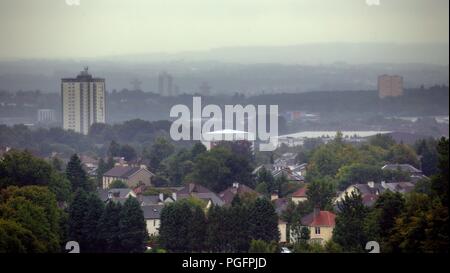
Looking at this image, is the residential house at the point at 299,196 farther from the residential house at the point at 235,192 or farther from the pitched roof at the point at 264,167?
the pitched roof at the point at 264,167

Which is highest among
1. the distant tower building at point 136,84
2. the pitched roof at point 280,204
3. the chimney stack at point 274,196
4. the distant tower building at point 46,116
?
the distant tower building at point 136,84

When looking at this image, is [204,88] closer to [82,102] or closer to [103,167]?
[82,102]

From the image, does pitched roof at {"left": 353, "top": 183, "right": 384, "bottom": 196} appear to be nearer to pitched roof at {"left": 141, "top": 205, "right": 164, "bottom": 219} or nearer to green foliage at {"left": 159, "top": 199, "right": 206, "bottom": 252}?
pitched roof at {"left": 141, "top": 205, "right": 164, "bottom": 219}

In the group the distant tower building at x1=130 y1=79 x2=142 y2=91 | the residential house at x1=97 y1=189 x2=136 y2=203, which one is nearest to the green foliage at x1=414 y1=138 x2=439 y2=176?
the residential house at x1=97 y1=189 x2=136 y2=203

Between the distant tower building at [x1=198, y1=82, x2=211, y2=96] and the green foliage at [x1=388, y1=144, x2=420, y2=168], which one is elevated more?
the distant tower building at [x1=198, y1=82, x2=211, y2=96]

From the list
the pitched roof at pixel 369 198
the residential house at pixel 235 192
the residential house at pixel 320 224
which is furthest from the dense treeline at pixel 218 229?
the residential house at pixel 235 192

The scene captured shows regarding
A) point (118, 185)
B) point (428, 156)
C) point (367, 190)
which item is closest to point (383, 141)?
point (428, 156)
